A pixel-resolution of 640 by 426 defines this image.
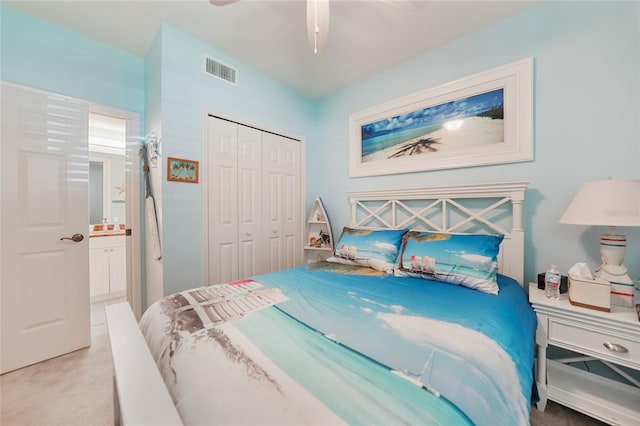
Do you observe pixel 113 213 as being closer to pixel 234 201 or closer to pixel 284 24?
pixel 234 201

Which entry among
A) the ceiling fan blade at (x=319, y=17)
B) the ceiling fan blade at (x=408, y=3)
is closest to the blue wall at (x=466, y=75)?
the ceiling fan blade at (x=408, y=3)

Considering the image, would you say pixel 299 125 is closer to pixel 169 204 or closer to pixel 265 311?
pixel 169 204

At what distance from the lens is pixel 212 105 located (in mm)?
2328

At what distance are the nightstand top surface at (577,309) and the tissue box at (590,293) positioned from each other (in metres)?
0.03

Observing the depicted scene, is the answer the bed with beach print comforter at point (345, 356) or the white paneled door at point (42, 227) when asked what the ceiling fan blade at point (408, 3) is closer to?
the bed with beach print comforter at point (345, 356)

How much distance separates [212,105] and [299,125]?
1.13 metres

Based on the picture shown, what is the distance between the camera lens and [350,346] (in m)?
0.88

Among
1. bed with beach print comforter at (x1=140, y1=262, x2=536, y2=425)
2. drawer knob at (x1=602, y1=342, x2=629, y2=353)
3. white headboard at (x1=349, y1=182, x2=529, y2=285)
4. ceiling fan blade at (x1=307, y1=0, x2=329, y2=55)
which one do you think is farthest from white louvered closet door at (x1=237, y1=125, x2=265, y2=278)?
drawer knob at (x1=602, y1=342, x2=629, y2=353)

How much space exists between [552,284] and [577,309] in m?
0.18

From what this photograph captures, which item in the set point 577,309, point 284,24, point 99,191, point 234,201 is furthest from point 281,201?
point 99,191

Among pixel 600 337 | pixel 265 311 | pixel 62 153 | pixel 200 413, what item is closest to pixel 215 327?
pixel 265 311

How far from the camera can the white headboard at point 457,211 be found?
1809 millimetres

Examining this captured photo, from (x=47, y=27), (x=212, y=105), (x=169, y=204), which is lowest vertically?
(x=169, y=204)

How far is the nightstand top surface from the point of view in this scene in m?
1.21
